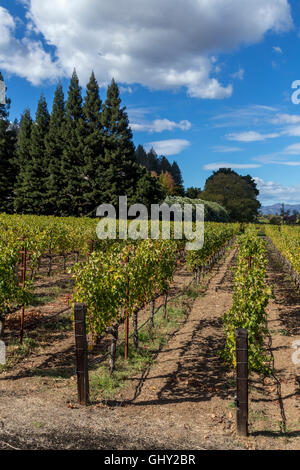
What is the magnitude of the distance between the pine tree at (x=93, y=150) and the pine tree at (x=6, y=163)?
379 inches

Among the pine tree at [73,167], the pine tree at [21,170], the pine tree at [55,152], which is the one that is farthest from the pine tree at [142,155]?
the pine tree at [73,167]

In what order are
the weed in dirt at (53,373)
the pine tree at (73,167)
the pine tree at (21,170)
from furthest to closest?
the pine tree at (21,170)
the pine tree at (73,167)
the weed in dirt at (53,373)

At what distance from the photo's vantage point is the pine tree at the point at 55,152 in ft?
147

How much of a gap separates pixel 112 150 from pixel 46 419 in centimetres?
4259

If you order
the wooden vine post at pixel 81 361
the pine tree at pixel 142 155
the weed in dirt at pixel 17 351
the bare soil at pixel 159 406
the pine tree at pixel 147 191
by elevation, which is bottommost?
the bare soil at pixel 159 406

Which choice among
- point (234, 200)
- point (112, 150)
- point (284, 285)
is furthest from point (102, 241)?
point (234, 200)

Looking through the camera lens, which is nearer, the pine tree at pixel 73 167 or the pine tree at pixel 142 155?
the pine tree at pixel 73 167

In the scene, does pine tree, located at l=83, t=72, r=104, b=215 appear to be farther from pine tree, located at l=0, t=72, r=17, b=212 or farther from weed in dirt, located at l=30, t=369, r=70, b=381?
weed in dirt, located at l=30, t=369, r=70, b=381

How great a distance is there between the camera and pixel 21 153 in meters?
47.4

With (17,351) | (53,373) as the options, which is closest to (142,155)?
(17,351)

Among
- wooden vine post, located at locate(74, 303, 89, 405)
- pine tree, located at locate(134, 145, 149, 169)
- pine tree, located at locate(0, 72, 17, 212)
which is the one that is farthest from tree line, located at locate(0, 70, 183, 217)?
pine tree, located at locate(134, 145, 149, 169)

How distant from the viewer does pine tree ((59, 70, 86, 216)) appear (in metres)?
44.2

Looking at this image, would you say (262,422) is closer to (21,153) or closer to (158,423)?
Answer: (158,423)

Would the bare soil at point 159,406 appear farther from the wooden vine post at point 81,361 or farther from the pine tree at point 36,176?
the pine tree at point 36,176
